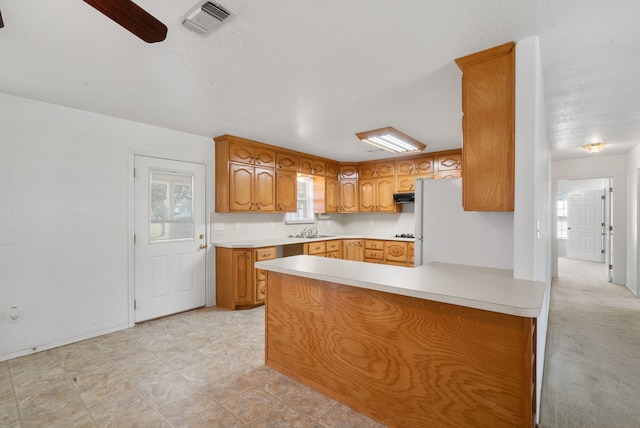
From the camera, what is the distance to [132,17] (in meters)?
1.07

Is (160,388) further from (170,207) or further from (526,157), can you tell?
(526,157)

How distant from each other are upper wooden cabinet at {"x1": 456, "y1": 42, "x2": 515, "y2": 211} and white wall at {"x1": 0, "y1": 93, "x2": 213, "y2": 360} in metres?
3.49

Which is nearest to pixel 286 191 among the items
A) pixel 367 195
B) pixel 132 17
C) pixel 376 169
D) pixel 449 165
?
pixel 367 195

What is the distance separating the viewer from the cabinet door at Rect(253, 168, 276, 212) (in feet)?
14.6

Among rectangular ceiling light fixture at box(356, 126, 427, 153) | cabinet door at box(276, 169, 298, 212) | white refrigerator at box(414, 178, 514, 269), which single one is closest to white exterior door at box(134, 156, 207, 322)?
cabinet door at box(276, 169, 298, 212)

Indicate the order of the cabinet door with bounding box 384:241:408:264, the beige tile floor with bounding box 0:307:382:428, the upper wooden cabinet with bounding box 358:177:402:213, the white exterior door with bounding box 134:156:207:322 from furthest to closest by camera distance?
the upper wooden cabinet with bounding box 358:177:402:213
the cabinet door with bounding box 384:241:408:264
the white exterior door with bounding box 134:156:207:322
the beige tile floor with bounding box 0:307:382:428

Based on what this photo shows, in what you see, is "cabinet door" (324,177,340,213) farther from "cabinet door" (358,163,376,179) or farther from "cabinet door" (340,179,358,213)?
"cabinet door" (358,163,376,179)

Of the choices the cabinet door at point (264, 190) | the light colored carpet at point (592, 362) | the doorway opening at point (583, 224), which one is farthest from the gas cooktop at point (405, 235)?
the doorway opening at point (583, 224)

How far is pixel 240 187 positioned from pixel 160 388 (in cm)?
262

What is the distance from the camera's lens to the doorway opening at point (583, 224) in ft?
24.7

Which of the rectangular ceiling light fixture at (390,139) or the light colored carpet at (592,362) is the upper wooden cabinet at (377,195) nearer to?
the rectangular ceiling light fixture at (390,139)

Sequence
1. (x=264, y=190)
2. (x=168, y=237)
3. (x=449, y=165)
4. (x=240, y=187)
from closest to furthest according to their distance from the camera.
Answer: (x=168, y=237)
(x=240, y=187)
(x=264, y=190)
(x=449, y=165)

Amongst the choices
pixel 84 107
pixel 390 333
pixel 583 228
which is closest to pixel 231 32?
pixel 390 333

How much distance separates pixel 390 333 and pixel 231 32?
204 cm
